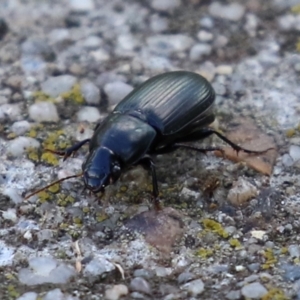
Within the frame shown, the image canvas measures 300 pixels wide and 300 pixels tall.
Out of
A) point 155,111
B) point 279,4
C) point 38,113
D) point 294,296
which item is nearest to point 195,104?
point 155,111

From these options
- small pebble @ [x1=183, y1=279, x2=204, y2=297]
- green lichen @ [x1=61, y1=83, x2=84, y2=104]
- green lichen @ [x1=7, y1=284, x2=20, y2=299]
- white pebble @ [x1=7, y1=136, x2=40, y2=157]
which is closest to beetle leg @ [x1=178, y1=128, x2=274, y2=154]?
green lichen @ [x1=61, y1=83, x2=84, y2=104]

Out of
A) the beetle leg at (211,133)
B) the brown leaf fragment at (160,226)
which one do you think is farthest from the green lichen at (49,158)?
the beetle leg at (211,133)

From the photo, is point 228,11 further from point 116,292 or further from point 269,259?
point 116,292

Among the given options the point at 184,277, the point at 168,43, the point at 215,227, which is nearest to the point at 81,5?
the point at 168,43

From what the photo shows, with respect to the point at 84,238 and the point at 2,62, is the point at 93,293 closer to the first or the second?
the point at 84,238

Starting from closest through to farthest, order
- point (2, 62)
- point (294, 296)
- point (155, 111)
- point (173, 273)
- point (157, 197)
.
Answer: point (294, 296), point (173, 273), point (157, 197), point (155, 111), point (2, 62)

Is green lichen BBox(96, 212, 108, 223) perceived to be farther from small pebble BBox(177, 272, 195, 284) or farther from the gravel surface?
small pebble BBox(177, 272, 195, 284)
